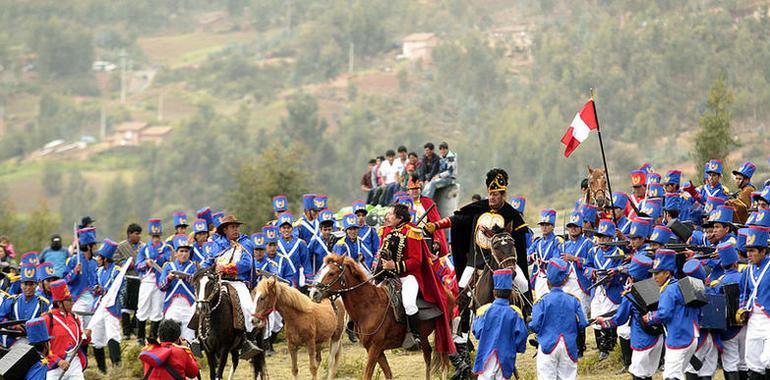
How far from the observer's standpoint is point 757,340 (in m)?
13.4

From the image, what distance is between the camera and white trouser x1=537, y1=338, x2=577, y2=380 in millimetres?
13094

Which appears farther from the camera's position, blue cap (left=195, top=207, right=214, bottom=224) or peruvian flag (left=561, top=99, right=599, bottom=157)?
blue cap (left=195, top=207, right=214, bottom=224)

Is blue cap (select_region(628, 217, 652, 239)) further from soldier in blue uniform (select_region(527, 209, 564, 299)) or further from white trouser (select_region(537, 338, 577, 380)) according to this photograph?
soldier in blue uniform (select_region(527, 209, 564, 299))

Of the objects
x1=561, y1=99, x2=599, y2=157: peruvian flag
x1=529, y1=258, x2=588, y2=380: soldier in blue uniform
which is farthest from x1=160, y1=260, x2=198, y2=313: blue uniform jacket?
x1=529, y1=258, x2=588, y2=380: soldier in blue uniform

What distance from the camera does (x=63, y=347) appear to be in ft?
45.9

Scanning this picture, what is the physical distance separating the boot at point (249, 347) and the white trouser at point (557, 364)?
5.19 meters

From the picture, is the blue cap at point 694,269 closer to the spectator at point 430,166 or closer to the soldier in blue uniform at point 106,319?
the soldier in blue uniform at point 106,319

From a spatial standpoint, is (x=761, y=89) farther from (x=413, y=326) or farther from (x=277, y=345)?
(x=413, y=326)

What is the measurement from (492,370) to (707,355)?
2.53 meters

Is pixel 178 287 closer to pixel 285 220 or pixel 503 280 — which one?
pixel 285 220

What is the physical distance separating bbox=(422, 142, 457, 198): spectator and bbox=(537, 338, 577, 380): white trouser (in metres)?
14.6

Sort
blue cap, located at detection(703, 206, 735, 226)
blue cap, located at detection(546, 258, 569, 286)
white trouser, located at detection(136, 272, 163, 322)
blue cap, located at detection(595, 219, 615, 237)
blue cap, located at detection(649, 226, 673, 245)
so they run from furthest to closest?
white trouser, located at detection(136, 272, 163, 322), blue cap, located at detection(595, 219, 615, 237), blue cap, located at detection(703, 206, 735, 226), blue cap, located at detection(649, 226, 673, 245), blue cap, located at detection(546, 258, 569, 286)

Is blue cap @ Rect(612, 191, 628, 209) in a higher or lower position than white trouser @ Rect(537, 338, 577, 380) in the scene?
higher

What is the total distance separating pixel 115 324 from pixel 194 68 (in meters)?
135
